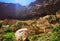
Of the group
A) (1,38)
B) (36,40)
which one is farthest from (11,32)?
(36,40)

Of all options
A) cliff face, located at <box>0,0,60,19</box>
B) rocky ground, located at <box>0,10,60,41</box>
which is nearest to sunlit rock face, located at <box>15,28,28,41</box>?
rocky ground, located at <box>0,10,60,41</box>

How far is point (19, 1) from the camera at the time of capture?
14.1ft

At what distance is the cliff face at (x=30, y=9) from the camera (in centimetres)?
423

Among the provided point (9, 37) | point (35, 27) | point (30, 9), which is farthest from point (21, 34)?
point (30, 9)

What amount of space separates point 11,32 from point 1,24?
0.91 ft

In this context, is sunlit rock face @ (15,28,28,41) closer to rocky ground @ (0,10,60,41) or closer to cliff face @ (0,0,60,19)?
rocky ground @ (0,10,60,41)

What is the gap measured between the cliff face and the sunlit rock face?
34 centimetres

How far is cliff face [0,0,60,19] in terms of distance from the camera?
4.23m

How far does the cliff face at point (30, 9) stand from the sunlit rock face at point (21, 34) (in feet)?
1.10

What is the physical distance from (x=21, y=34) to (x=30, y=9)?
0.63 m

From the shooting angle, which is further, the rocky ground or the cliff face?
the cliff face

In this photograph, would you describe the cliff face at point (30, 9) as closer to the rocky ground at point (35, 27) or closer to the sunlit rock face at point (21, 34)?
the rocky ground at point (35, 27)

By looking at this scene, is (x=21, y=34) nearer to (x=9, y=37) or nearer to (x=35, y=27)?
(x=9, y=37)

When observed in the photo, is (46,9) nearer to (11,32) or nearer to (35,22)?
(35,22)
